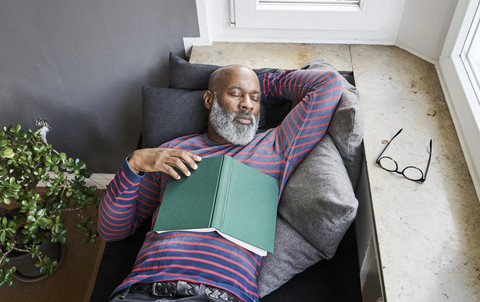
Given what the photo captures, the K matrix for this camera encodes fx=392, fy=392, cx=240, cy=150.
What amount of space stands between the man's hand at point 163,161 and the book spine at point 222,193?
0.31ft

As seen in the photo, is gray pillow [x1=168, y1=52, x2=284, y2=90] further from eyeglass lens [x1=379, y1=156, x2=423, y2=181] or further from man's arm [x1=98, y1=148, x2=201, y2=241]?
eyeglass lens [x1=379, y1=156, x2=423, y2=181]

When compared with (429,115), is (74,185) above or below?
below

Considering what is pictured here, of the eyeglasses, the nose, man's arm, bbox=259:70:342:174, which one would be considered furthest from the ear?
the eyeglasses

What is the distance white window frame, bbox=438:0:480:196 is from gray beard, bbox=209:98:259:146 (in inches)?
26.6

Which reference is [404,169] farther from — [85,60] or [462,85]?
[85,60]

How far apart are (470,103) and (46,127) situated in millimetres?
1745

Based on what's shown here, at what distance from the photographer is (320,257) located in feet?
3.91

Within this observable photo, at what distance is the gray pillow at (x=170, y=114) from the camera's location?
4.76 ft

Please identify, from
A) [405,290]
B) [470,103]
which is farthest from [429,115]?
A: [405,290]

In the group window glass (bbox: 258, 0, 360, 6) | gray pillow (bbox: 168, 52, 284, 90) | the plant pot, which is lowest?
the plant pot

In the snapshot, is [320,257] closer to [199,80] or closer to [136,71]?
[199,80]

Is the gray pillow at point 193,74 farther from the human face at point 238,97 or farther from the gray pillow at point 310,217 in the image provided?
the gray pillow at point 310,217

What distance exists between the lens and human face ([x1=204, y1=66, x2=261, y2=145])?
1.35 metres

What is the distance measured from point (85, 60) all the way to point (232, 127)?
82 cm
